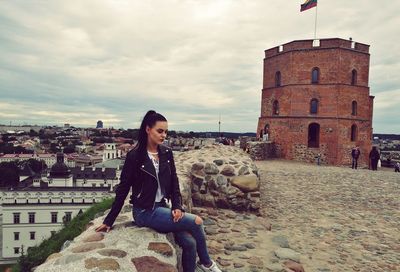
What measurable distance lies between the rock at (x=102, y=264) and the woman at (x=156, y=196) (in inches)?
24.9

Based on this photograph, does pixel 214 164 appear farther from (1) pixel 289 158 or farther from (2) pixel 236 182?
(1) pixel 289 158

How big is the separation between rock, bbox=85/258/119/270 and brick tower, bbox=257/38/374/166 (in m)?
21.3

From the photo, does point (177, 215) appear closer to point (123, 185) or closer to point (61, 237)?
point (123, 185)

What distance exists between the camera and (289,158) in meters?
22.6

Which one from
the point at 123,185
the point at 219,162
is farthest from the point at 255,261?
the point at 219,162

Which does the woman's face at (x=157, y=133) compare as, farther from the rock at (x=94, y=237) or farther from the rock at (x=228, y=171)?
the rock at (x=228, y=171)

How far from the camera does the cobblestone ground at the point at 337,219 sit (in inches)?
193

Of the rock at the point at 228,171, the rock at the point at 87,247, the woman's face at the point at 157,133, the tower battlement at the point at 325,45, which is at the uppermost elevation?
the tower battlement at the point at 325,45

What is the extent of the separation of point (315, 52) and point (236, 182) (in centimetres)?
1829

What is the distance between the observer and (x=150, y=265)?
101 inches

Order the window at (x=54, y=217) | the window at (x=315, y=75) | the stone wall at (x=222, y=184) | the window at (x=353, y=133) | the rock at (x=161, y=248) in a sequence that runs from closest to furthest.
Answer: the rock at (x=161, y=248), the stone wall at (x=222, y=184), the window at (x=315, y=75), the window at (x=353, y=133), the window at (x=54, y=217)

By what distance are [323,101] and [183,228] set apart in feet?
71.0

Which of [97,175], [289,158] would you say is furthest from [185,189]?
[97,175]

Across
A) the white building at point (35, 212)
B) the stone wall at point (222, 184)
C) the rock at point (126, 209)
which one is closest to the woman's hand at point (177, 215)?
the rock at point (126, 209)
